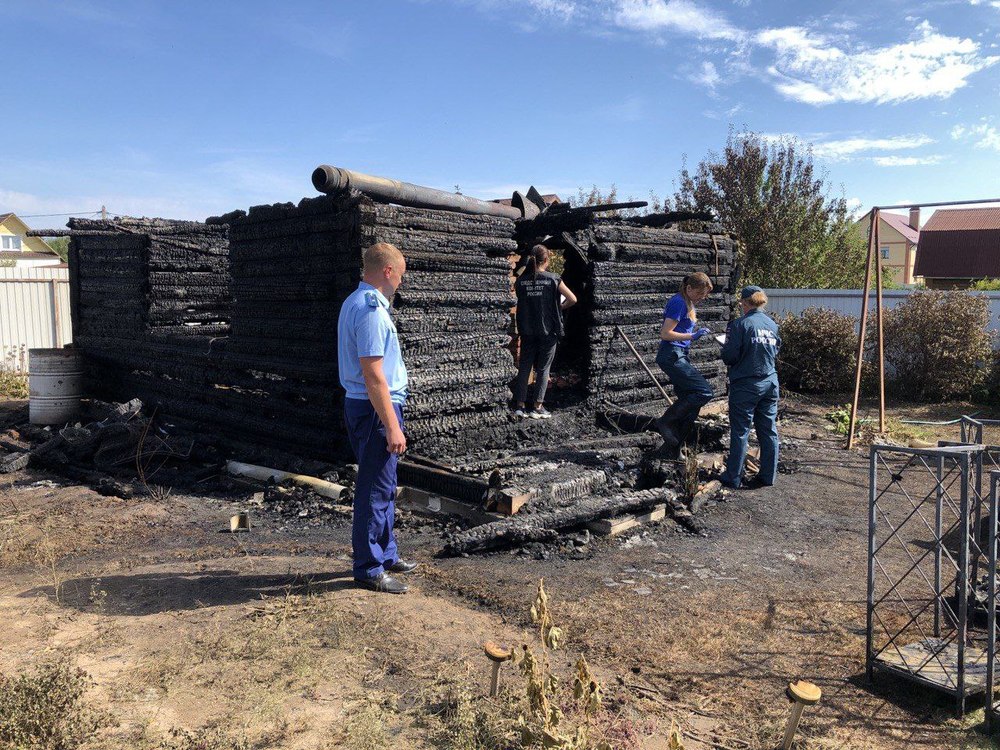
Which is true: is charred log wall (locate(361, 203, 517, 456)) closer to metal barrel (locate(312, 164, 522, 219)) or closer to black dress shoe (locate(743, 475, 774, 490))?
metal barrel (locate(312, 164, 522, 219))

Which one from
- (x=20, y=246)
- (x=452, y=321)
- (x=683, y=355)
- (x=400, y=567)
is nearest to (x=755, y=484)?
(x=683, y=355)

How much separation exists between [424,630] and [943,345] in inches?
519

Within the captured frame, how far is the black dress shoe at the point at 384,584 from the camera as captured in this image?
4.62m

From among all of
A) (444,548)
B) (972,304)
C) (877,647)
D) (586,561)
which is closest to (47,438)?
(444,548)

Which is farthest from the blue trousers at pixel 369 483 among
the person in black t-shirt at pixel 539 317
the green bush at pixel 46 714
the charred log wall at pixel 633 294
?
the charred log wall at pixel 633 294

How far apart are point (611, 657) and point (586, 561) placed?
5.12 feet

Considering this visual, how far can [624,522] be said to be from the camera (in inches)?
242

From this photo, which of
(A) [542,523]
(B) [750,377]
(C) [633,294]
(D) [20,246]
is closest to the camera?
(A) [542,523]

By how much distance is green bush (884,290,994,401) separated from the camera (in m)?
13.6

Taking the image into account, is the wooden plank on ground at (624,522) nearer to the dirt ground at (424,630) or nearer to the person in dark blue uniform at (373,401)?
the dirt ground at (424,630)

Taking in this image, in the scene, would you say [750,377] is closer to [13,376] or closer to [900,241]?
[13,376]

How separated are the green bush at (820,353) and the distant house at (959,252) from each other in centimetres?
2829

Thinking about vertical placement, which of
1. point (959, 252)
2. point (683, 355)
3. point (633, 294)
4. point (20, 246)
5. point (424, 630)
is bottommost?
point (424, 630)

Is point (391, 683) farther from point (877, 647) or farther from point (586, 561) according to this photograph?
point (877, 647)
